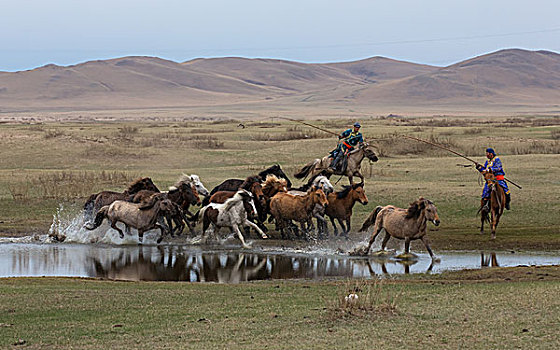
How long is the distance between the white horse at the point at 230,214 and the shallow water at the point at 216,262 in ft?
1.93

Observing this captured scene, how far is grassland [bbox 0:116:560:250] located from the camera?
20634 mm

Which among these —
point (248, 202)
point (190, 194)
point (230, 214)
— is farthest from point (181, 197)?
point (230, 214)

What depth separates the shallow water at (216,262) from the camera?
47.2 ft

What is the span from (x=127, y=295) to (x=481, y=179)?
18822 mm

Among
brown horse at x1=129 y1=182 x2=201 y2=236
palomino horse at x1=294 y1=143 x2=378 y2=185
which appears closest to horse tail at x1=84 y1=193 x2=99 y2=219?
brown horse at x1=129 y1=182 x2=201 y2=236

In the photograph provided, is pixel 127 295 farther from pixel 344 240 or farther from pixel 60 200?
pixel 60 200

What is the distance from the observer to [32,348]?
7898 mm

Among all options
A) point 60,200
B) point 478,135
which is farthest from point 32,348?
point 478,135

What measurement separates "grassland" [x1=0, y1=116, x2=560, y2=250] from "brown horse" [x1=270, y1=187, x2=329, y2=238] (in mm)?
2533

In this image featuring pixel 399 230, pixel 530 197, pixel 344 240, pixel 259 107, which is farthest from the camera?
pixel 259 107

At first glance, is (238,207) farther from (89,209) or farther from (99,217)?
(89,209)

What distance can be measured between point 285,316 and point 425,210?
661 centimetres

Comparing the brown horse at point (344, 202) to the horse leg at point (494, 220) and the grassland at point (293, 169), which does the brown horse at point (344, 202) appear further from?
the horse leg at point (494, 220)

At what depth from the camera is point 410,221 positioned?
611 inches
